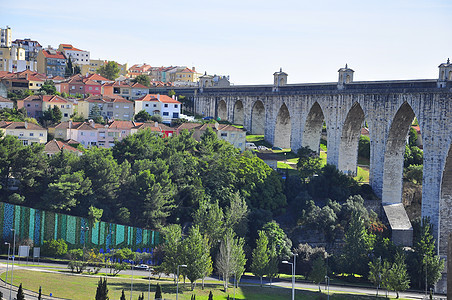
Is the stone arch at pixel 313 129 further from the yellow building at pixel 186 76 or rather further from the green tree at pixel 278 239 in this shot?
the yellow building at pixel 186 76

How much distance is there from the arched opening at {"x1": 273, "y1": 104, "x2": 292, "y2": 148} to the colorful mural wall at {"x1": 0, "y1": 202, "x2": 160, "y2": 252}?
32.4 metres

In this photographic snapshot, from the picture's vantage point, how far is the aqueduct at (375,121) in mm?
73562

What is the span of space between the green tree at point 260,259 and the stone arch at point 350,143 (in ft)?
68.3

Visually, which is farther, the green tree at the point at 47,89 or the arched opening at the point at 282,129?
the green tree at the point at 47,89

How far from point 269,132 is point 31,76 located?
42.2 meters

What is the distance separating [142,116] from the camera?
4427 inches

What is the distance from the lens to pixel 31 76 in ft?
414

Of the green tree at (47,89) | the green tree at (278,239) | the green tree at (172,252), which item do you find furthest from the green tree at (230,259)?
the green tree at (47,89)

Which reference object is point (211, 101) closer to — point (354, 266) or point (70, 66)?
point (70, 66)

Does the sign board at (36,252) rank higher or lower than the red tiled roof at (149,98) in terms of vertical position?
lower

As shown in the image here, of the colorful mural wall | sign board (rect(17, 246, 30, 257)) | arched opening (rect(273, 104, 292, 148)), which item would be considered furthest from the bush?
arched opening (rect(273, 104, 292, 148))

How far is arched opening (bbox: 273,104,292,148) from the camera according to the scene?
10581 centimetres

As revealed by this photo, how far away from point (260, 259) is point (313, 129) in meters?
31.7

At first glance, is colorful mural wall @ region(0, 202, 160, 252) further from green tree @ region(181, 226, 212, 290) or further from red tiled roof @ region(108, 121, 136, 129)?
red tiled roof @ region(108, 121, 136, 129)
